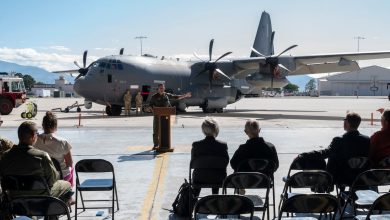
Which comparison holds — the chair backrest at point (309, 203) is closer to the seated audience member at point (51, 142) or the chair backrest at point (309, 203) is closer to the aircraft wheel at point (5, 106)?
the seated audience member at point (51, 142)

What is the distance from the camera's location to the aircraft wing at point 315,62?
90.7 feet

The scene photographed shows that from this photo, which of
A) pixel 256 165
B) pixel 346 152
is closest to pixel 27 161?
pixel 256 165

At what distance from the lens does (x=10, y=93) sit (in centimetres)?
→ 3075

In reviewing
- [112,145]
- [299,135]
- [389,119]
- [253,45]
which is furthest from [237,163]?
[253,45]

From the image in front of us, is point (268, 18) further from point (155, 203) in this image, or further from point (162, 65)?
point (155, 203)

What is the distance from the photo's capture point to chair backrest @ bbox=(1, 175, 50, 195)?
4910 millimetres

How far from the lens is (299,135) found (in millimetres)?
16375

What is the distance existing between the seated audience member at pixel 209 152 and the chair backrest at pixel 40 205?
2.32m

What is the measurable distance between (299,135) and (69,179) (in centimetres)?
1136

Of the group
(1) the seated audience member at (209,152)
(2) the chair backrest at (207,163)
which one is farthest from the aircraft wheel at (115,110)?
(2) the chair backrest at (207,163)

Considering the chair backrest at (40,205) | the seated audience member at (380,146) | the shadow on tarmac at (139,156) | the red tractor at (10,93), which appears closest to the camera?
the chair backrest at (40,205)

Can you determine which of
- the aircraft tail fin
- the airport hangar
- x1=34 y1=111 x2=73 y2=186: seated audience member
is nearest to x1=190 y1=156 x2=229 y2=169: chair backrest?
x1=34 y1=111 x2=73 y2=186: seated audience member

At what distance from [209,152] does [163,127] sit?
20.0ft

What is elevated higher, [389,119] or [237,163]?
[389,119]
